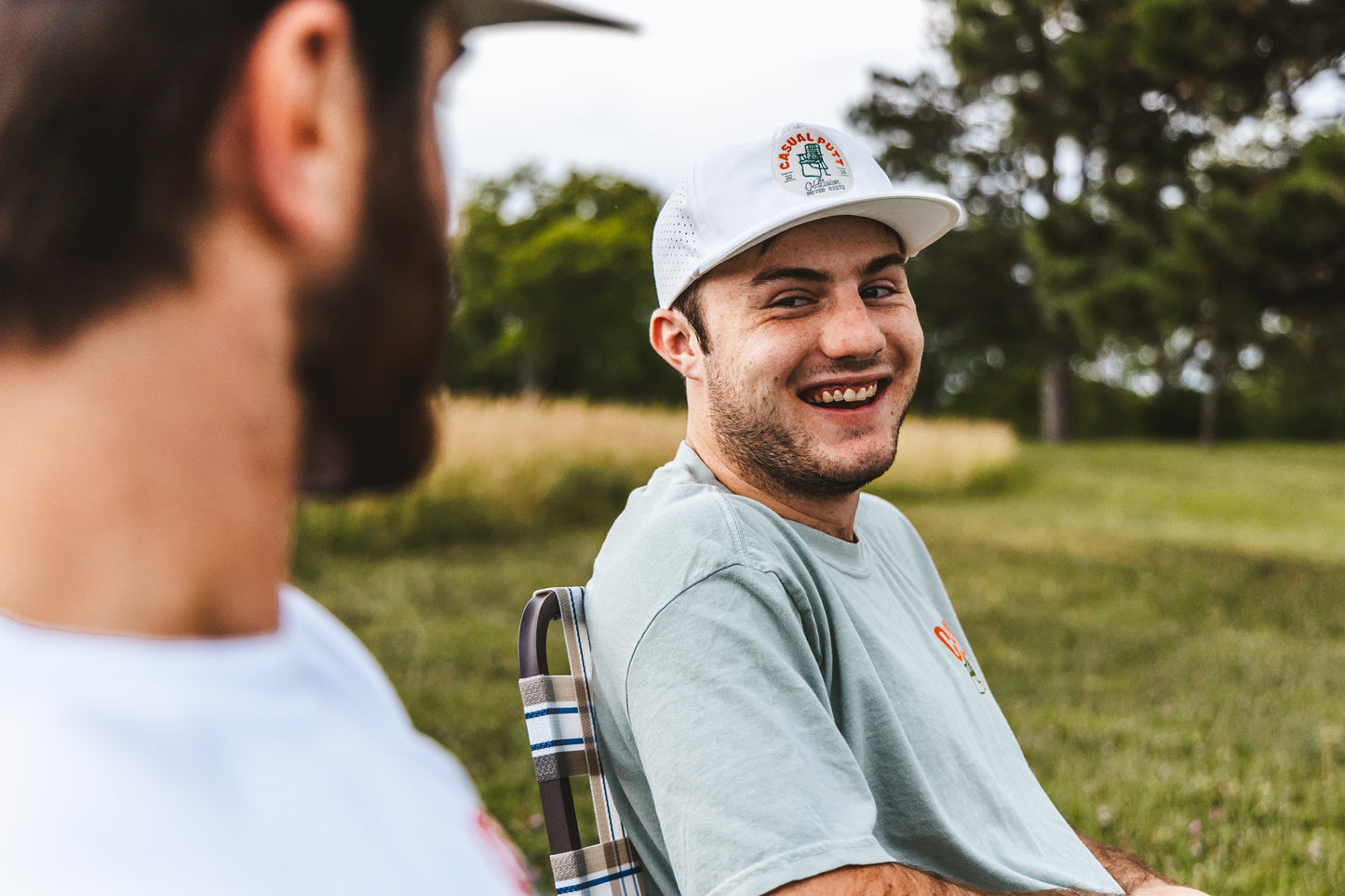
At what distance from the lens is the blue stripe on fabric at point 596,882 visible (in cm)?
154

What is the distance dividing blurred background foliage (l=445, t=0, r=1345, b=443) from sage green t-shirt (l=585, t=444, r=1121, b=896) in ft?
2.04

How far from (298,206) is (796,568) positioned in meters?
1.10

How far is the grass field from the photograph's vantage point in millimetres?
3686

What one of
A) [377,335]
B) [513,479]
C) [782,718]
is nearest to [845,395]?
[782,718]

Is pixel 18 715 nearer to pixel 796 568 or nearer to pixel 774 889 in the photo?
pixel 774 889

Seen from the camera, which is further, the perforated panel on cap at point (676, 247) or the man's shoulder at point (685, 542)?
the perforated panel on cap at point (676, 247)

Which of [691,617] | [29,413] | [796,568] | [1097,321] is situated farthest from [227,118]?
[1097,321]

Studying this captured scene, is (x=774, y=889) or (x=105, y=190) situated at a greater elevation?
(x=105, y=190)

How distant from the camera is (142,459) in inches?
17.2

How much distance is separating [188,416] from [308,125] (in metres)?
0.14

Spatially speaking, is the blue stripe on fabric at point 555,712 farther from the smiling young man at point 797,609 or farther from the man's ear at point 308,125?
the man's ear at point 308,125

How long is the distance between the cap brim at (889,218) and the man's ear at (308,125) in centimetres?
119

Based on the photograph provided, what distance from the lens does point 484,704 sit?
4660 millimetres

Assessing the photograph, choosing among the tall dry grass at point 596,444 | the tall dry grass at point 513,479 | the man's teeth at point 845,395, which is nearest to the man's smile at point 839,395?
the man's teeth at point 845,395
